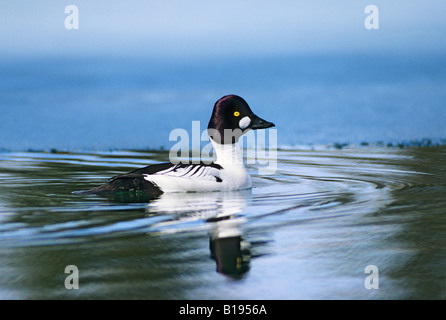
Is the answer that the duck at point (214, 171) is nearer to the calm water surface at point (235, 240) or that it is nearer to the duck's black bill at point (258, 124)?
the duck's black bill at point (258, 124)

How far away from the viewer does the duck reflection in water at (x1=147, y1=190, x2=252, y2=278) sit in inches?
173

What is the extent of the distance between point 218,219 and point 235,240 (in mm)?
934

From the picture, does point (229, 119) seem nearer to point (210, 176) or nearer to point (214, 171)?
point (214, 171)

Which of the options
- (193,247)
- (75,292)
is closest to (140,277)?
(75,292)

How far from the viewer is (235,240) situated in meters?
4.98

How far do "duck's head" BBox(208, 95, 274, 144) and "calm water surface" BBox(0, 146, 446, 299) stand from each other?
2.39ft

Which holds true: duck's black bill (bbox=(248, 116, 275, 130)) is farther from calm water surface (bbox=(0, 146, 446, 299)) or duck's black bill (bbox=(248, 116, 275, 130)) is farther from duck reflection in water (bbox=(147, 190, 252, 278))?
duck reflection in water (bbox=(147, 190, 252, 278))

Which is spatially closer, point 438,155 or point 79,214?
point 79,214

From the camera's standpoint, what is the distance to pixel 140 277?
13.1 feet

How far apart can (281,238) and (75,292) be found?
5.92ft

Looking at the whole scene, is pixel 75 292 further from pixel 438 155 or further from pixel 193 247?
pixel 438 155

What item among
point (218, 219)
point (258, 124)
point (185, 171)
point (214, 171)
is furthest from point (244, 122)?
point (218, 219)

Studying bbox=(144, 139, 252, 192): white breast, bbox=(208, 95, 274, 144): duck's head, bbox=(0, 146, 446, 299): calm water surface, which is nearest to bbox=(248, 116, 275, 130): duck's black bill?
bbox=(208, 95, 274, 144): duck's head

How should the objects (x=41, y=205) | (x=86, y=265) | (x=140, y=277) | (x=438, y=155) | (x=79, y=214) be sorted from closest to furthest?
(x=140, y=277), (x=86, y=265), (x=79, y=214), (x=41, y=205), (x=438, y=155)
